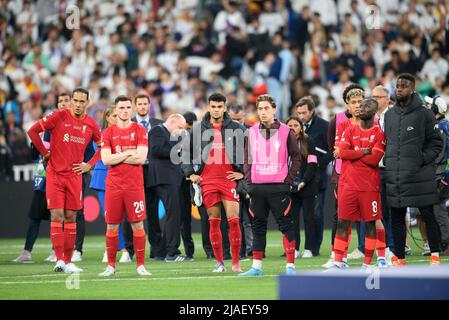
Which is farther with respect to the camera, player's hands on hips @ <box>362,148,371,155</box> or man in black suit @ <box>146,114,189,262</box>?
man in black suit @ <box>146,114,189,262</box>

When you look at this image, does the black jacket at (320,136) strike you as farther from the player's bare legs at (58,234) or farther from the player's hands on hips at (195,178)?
the player's bare legs at (58,234)

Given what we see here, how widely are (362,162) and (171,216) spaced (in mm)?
4376

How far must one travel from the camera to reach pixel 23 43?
97.0ft

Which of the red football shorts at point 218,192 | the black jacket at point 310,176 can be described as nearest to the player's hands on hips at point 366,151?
the red football shorts at point 218,192

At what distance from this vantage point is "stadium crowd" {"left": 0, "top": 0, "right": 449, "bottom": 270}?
27.5m

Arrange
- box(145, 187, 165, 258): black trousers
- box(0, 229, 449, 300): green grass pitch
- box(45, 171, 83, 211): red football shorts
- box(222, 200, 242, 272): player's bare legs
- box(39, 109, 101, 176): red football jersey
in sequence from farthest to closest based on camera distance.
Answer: box(145, 187, 165, 258): black trousers → box(39, 109, 101, 176): red football jersey → box(45, 171, 83, 211): red football shorts → box(222, 200, 242, 272): player's bare legs → box(0, 229, 449, 300): green grass pitch

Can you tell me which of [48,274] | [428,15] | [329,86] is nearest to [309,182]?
[48,274]

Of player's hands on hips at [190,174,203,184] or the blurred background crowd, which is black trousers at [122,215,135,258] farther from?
the blurred background crowd


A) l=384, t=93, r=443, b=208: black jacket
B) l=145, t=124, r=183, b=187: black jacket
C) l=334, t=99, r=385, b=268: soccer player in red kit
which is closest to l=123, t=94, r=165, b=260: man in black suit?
l=145, t=124, r=183, b=187: black jacket

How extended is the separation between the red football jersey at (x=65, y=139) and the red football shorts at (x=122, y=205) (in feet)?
4.31

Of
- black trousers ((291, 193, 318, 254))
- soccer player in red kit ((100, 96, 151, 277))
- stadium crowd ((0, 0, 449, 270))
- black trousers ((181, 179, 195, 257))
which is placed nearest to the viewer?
soccer player in red kit ((100, 96, 151, 277))

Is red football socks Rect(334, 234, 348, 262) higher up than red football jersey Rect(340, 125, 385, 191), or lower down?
lower down

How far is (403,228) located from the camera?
14328mm
